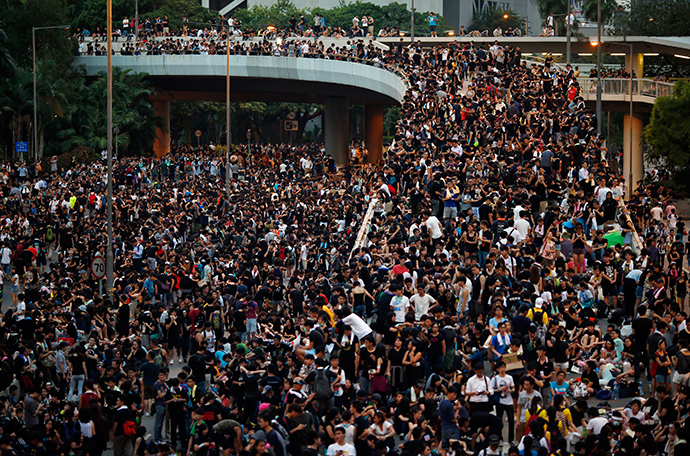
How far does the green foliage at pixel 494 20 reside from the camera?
340 ft

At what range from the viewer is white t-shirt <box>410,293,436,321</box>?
15.8 m

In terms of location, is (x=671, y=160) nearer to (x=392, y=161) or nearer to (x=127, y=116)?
(x=392, y=161)

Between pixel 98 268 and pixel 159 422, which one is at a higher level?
pixel 98 268

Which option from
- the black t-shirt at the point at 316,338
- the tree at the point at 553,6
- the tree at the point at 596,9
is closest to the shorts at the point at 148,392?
the black t-shirt at the point at 316,338

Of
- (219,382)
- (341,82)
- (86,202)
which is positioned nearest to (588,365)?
(219,382)

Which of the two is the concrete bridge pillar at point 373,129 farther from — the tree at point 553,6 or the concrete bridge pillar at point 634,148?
the concrete bridge pillar at point 634,148

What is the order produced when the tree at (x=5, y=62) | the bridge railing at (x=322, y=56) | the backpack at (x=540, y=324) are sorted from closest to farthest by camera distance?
the backpack at (x=540, y=324), the tree at (x=5, y=62), the bridge railing at (x=322, y=56)

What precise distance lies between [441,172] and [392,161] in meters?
→ 3.99

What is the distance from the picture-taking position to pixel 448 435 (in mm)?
12125

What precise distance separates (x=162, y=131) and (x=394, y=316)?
162 ft

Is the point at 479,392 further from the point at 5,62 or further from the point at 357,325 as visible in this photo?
the point at 5,62

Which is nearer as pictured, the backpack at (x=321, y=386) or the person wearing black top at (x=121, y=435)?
the backpack at (x=321, y=386)

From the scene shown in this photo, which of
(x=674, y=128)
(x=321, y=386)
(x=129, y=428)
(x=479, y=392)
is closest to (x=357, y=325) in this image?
(x=321, y=386)

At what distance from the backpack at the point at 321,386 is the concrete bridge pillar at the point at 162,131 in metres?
50.4
